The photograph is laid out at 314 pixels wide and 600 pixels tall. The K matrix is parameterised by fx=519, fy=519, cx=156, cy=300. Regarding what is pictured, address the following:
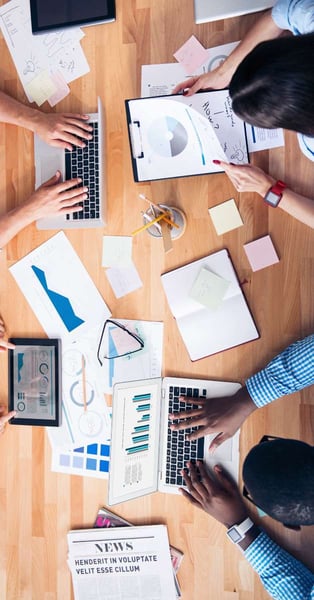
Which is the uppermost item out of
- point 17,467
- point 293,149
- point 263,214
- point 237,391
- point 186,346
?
point 293,149

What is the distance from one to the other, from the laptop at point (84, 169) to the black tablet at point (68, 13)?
255 millimetres

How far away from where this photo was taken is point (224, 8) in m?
1.44

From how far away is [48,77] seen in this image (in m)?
1.58

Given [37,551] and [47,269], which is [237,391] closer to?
[47,269]

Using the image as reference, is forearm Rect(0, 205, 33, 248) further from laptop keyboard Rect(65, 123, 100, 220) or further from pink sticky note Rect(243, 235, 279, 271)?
pink sticky note Rect(243, 235, 279, 271)

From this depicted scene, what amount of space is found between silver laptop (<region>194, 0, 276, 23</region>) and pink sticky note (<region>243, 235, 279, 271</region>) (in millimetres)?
622

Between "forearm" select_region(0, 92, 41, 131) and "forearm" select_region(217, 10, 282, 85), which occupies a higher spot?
"forearm" select_region(217, 10, 282, 85)

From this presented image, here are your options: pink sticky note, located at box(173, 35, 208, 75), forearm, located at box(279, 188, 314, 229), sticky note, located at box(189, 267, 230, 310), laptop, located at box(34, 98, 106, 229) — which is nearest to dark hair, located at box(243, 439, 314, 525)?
sticky note, located at box(189, 267, 230, 310)

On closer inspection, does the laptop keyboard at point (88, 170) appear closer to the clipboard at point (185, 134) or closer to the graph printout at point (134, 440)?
the clipboard at point (185, 134)

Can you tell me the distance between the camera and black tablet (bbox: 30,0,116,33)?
1520 millimetres

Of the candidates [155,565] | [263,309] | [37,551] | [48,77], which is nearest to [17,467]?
[37,551]

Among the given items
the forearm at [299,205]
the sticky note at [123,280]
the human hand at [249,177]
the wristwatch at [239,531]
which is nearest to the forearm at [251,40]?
the human hand at [249,177]

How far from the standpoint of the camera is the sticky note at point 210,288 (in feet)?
4.87

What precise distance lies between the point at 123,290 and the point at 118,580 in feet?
2.88
